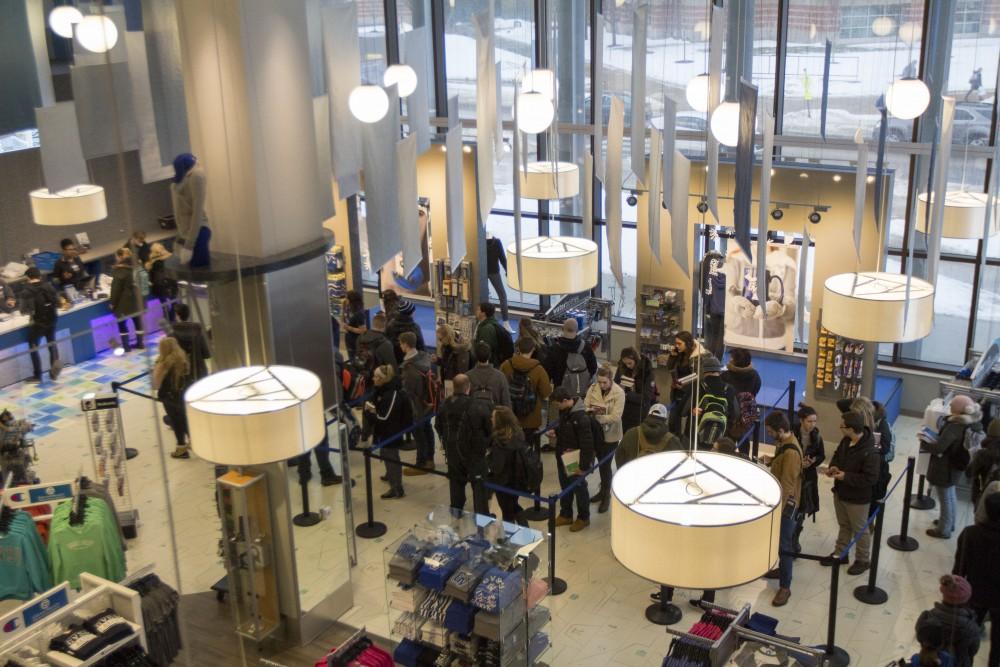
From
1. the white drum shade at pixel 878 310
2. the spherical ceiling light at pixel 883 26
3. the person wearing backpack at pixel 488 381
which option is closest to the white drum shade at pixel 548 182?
the person wearing backpack at pixel 488 381

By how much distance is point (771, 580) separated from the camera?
900cm

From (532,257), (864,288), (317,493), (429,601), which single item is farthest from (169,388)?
(864,288)

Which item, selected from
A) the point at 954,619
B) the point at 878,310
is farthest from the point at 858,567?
the point at 878,310

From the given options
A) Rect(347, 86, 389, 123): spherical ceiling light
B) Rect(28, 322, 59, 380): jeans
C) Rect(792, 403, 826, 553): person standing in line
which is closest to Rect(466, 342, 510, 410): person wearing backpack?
Rect(792, 403, 826, 553): person standing in line

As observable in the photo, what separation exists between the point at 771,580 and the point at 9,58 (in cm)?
678

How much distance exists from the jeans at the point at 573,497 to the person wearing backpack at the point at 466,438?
0.73 metres

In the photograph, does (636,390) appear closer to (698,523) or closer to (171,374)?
(171,374)

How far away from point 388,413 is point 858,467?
4.32 metres

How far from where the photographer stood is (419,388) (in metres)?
10.9

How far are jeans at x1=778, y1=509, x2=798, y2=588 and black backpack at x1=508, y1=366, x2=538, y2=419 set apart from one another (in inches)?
112

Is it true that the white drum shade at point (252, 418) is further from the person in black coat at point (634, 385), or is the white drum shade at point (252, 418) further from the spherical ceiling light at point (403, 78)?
the person in black coat at point (634, 385)

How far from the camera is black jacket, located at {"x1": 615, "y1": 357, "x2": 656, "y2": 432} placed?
34.0 ft

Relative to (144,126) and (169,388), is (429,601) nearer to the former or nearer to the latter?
(169,388)

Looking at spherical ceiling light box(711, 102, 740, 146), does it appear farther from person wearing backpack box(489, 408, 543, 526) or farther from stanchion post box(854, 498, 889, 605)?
stanchion post box(854, 498, 889, 605)
